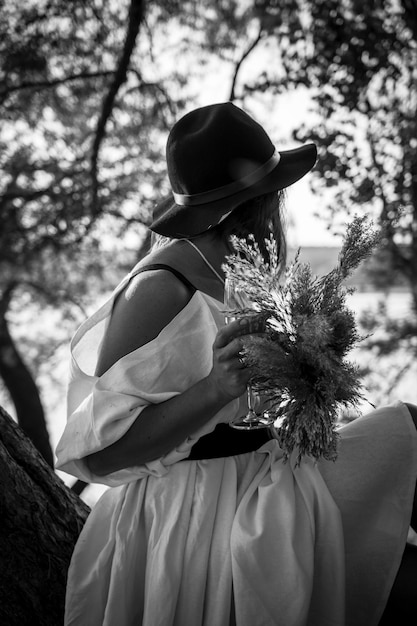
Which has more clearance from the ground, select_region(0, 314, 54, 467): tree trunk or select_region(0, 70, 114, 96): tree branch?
select_region(0, 70, 114, 96): tree branch

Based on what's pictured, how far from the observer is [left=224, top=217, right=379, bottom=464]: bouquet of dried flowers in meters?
1.71

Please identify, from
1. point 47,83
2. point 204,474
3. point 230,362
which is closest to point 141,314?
point 230,362

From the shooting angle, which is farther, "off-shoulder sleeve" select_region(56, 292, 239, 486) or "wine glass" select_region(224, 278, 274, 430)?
"off-shoulder sleeve" select_region(56, 292, 239, 486)

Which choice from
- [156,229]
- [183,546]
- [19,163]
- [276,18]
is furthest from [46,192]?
[183,546]

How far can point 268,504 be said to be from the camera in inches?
80.4

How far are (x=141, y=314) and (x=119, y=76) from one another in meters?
3.44

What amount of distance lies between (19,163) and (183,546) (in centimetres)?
465

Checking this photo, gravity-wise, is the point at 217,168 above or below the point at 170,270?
above

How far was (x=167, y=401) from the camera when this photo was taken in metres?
2.08

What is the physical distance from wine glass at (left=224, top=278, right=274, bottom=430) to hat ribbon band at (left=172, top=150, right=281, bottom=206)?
48 cm

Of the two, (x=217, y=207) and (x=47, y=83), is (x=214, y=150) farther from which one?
(x=47, y=83)

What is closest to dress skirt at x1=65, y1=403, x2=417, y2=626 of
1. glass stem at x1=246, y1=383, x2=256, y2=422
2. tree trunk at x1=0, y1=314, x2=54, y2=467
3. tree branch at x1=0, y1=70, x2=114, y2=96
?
glass stem at x1=246, y1=383, x2=256, y2=422

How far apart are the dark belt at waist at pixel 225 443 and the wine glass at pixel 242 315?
0.16 m

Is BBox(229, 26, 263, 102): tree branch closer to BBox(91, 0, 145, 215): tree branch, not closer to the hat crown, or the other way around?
BBox(91, 0, 145, 215): tree branch
